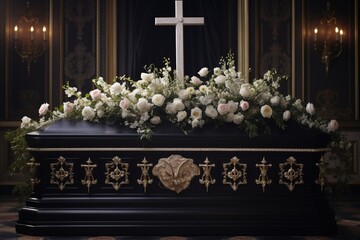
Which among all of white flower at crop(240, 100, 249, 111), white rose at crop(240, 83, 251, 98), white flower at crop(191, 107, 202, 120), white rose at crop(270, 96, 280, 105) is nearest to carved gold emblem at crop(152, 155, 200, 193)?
white flower at crop(191, 107, 202, 120)

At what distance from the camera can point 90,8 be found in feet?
27.0

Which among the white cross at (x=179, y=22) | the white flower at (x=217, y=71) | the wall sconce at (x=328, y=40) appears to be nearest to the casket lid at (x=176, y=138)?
the white flower at (x=217, y=71)

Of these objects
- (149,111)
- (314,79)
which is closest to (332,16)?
(314,79)

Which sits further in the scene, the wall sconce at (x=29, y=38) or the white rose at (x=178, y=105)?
the wall sconce at (x=29, y=38)

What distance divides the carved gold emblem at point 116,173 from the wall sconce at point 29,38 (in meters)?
3.62

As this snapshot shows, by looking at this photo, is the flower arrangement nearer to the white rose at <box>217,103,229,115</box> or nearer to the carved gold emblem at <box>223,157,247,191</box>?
the white rose at <box>217,103,229,115</box>

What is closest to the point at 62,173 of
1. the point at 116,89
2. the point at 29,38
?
the point at 116,89

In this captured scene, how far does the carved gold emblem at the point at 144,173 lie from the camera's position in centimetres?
492

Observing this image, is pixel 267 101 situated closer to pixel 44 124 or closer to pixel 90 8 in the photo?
pixel 44 124

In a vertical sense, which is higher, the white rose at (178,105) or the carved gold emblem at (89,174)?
the white rose at (178,105)

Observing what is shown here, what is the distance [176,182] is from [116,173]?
470mm

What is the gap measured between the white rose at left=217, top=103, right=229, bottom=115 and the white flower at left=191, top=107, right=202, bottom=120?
0.15 metres

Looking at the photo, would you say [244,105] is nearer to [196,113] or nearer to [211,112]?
[211,112]

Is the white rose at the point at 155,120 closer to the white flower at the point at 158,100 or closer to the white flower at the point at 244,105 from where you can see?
the white flower at the point at 158,100
